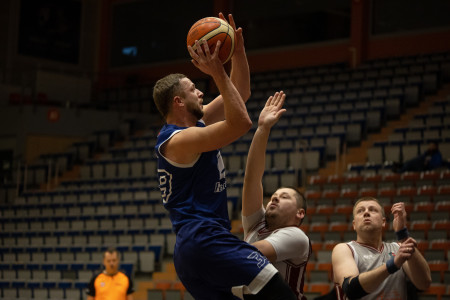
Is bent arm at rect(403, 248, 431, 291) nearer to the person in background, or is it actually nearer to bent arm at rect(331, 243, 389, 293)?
bent arm at rect(331, 243, 389, 293)

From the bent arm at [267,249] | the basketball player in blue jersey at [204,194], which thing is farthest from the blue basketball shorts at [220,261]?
the bent arm at [267,249]

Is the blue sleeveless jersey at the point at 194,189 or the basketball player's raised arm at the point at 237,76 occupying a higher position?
the basketball player's raised arm at the point at 237,76

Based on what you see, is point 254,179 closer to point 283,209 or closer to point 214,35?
point 283,209

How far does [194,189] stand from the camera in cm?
328

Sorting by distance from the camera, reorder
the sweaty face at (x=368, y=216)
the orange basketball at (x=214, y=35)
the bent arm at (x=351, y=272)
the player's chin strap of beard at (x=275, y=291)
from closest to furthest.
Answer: the player's chin strap of beard at (x=275, y=291) → the bent arm at (x=351, y=272) → the orange basketball at (x=214, y=35) → the sweaty face at (x=368, y=216)

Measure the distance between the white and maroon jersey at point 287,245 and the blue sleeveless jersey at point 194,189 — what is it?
29 centimetres

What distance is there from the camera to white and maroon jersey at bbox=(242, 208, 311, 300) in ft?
11.2

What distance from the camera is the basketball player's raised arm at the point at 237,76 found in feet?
12.1

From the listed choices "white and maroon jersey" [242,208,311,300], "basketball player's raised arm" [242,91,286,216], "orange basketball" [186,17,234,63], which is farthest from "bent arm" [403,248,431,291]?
"orange basketball" [186,17,234,63]

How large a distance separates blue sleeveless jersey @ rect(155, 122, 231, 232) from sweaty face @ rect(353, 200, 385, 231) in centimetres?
76

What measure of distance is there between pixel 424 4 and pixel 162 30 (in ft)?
26.2

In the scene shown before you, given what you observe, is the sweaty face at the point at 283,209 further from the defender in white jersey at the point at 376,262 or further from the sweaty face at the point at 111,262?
the sweaty face at the point at 111,262

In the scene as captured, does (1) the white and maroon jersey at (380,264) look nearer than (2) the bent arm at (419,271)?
No

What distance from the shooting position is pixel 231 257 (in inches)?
122
